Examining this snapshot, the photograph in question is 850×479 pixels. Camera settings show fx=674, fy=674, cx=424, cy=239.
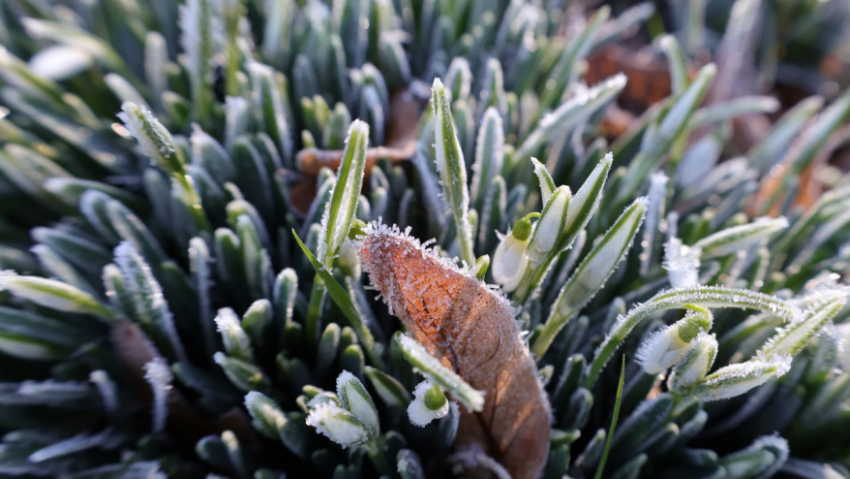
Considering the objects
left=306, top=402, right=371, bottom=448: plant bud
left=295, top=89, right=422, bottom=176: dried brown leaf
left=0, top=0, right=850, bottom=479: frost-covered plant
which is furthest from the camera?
left=295, top=89, right=422, bottom=176: dried brown leaf

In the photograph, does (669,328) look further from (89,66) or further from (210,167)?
(89,66)

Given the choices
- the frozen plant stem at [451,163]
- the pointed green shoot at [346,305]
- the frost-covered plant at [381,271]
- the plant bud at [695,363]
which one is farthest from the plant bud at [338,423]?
the plant bud at [695,363]

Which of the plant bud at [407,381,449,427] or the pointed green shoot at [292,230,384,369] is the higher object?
the pointed green shoot at [292,230,384,369]

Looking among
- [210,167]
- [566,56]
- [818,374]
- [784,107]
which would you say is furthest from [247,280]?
[784,107]

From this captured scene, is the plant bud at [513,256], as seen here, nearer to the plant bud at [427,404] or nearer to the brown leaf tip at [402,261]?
the brown leaf tip at [402,261]

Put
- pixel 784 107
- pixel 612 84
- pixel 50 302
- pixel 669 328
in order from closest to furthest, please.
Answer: pixel 669 328 < pixel 50 302 < pixel 612 84 < pixel 784 107

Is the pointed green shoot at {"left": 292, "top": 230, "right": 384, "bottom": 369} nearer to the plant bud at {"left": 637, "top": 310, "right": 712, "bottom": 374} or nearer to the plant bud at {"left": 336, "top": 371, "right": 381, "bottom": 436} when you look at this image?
the plant bud at {"left": 336, "top": 371, "right": 381, "bottom": 436}

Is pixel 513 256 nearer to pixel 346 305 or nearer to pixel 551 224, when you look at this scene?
pixel 551 224

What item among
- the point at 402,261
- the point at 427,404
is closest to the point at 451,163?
the point at 402,261

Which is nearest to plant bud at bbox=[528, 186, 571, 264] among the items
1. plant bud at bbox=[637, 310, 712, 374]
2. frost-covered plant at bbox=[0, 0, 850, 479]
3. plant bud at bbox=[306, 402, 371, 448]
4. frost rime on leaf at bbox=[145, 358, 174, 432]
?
frost-covered plant at bbox=[0, 0, 850, 479]
